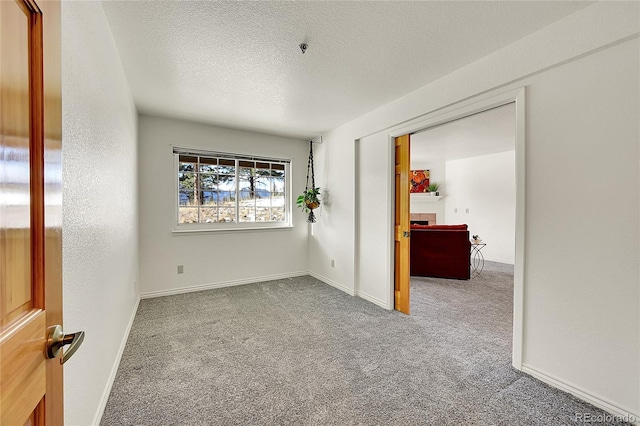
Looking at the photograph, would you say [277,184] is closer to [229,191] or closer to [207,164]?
[229,191]

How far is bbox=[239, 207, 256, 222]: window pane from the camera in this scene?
440 cm

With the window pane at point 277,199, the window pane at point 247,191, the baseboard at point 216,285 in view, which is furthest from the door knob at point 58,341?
the window pane at point 277,199

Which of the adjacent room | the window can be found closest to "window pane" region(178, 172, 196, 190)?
the window

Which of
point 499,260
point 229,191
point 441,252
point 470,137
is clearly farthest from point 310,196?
point 499,260

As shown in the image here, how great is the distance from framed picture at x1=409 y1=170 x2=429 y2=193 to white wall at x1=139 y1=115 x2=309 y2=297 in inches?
161

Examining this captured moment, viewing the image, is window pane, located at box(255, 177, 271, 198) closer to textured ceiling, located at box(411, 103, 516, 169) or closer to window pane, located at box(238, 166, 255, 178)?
window pane, located at box(238, 166, 255, 178)

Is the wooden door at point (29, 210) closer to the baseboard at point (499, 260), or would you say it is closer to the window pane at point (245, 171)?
the window pane at point (245, 171)

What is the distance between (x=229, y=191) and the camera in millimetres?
4293

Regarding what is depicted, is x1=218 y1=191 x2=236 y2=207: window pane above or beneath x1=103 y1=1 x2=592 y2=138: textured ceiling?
beneath

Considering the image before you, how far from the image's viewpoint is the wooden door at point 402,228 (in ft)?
10.3

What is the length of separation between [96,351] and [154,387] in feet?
1.76

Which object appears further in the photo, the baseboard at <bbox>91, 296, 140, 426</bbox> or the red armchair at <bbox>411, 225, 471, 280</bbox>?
the red armchair at <bbox>411, 225, 471, 280</bbox>

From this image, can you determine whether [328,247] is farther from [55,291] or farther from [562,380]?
[55,291]

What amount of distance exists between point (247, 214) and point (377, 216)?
6.93ft
